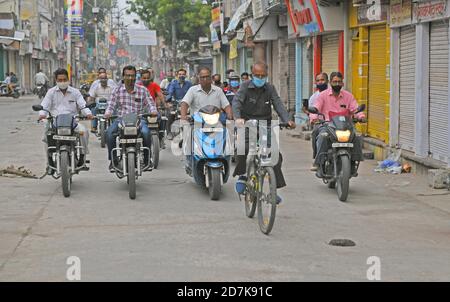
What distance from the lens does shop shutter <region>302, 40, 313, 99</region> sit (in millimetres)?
23786

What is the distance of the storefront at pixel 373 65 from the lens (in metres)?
15.4

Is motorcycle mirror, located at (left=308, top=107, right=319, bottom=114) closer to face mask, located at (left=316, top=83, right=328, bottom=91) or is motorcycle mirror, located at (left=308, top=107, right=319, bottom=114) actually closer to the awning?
face mask, located at (left=316, top=83, right=328, bottom=91)

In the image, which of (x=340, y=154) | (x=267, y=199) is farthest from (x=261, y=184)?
(x=340, y=154)

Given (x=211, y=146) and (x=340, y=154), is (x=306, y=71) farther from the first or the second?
(x=211, y=146)

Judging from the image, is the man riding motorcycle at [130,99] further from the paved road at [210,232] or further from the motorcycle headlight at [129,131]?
the paved road at [210,232]

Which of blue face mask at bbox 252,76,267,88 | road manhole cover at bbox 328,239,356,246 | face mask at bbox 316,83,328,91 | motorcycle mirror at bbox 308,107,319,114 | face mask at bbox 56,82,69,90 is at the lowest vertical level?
road manhole cover at bbox 328,239,356,246

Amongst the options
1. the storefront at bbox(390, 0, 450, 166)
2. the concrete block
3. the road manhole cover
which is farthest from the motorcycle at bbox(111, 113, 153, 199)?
the storefront at bbox(390, 0, 450, 166)

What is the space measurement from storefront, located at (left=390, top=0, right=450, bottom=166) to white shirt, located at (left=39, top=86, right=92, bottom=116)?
548 centimetres

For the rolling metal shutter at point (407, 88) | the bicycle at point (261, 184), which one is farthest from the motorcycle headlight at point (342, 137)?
the rolling metal shutter at point (407, 88)

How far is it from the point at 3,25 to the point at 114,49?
228ft

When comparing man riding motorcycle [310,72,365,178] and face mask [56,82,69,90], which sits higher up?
face mask [56,82,69,90]

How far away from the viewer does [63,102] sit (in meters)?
11.7

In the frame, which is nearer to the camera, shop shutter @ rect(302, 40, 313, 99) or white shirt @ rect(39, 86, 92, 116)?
white shirt @ rect(39, 86, 92, 116)

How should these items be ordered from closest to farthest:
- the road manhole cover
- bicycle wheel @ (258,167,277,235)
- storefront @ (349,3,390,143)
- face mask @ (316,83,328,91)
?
the road manhole cover, bicycle wheel @ (258,167,277,235), face mask @ (316,83,328,91), storefront @ (349,3,390,143)
